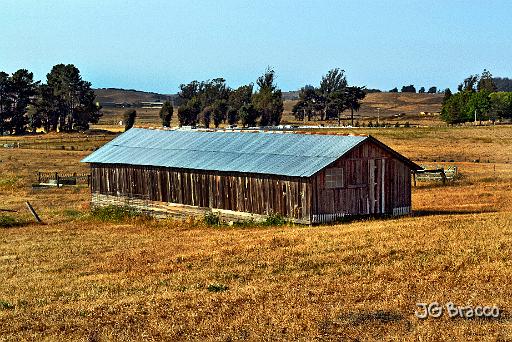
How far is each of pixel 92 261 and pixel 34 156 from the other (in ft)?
199

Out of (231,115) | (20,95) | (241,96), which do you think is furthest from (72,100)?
(241,96)

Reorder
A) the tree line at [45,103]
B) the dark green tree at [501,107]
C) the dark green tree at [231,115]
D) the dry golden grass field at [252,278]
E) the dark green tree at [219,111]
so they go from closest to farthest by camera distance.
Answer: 1. the dry golden grass field at [252,278]
2. the tree line at [45,103]
3. the dark green tree at [501,107]
4. the dark green tree at [231,115]
5. the dark green tree at [219,111]

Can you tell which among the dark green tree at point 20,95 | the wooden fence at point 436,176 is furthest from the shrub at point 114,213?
the dark green tree at point 20,95

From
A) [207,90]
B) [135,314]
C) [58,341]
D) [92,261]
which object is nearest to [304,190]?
[92,261]

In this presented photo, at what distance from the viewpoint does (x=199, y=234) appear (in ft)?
120

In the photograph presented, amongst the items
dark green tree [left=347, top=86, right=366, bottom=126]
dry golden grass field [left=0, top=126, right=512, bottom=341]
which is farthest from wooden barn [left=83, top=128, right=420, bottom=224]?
dark green tree [left=347, top=86, right=366, bottom=126]

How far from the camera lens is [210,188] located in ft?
140

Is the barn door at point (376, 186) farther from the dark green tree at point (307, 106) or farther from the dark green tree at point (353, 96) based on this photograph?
the dark green tree at point (307, 106)

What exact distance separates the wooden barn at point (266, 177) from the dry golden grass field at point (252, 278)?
5.64 feet

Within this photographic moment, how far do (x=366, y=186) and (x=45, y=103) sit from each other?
9749cm

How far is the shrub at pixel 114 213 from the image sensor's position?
149 feet

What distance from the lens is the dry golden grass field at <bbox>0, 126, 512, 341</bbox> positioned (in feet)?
57.4

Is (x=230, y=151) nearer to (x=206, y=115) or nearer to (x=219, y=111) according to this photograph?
(x=219, y=111)

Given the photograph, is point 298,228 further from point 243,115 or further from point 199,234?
point 243,115
